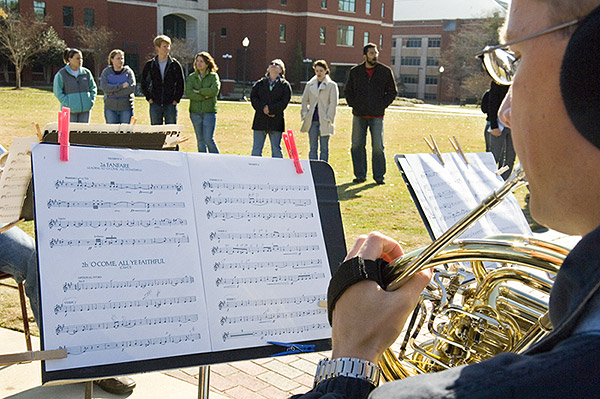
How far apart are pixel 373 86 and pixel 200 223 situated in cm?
722

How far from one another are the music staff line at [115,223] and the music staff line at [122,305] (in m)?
0.20

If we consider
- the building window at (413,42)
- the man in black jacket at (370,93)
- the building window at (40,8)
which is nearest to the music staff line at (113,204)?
the man in black jacket at (370,93)

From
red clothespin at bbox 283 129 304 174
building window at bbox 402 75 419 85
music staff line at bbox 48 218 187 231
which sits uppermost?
red clothespin at bbox 283 129 304 174

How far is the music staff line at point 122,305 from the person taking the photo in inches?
64.4

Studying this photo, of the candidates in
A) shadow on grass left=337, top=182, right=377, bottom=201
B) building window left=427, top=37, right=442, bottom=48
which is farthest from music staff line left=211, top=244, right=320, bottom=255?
building window left=427, top=37, right=442, bottom=48

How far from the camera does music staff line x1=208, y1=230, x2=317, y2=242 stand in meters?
1.88

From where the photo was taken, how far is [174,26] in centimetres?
4597

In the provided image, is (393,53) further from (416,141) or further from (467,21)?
(416,141)

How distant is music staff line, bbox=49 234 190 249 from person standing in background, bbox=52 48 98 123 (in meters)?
8.80

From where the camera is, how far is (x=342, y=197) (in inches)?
324

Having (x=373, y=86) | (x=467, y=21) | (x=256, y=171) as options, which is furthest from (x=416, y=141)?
(x=467, y=21)

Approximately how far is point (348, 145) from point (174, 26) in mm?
34914

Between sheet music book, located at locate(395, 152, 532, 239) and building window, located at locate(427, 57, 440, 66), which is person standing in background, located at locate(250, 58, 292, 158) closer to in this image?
sheet music book, located at locate(395, 152, 532, 239)

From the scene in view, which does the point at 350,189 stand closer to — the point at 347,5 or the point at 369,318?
the point at 369,318
